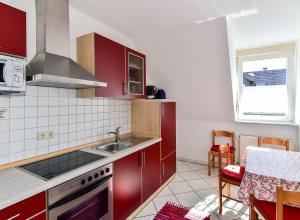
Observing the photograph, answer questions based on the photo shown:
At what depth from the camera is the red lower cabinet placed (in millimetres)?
2643

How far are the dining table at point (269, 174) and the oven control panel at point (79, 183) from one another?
126cm

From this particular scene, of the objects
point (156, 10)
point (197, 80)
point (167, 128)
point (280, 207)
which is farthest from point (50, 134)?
point (197, 80)

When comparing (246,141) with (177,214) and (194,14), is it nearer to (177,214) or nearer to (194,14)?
(177,214)

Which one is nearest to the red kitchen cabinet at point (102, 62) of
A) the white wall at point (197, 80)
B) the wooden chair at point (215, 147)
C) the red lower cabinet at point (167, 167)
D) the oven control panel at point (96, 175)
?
the oven control panel at point (96, 175)

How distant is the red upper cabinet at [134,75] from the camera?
225 cm

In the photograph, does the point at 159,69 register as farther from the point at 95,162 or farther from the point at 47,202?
the point at 47,202

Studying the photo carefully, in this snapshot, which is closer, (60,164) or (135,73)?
(60,164)

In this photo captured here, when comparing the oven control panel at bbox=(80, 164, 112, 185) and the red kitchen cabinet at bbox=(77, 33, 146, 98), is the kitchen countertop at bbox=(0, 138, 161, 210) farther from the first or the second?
the red kitchen cabinet at bbox=(77, 33, 146, 98)

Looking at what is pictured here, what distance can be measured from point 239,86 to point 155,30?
187 cm

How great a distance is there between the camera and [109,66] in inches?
77.0

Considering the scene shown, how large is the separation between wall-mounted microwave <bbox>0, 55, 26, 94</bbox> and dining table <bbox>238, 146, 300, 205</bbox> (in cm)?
195

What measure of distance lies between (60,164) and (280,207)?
1610mm

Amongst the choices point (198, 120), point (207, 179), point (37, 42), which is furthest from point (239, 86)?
point (37, 42)

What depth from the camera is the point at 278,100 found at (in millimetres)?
3010
